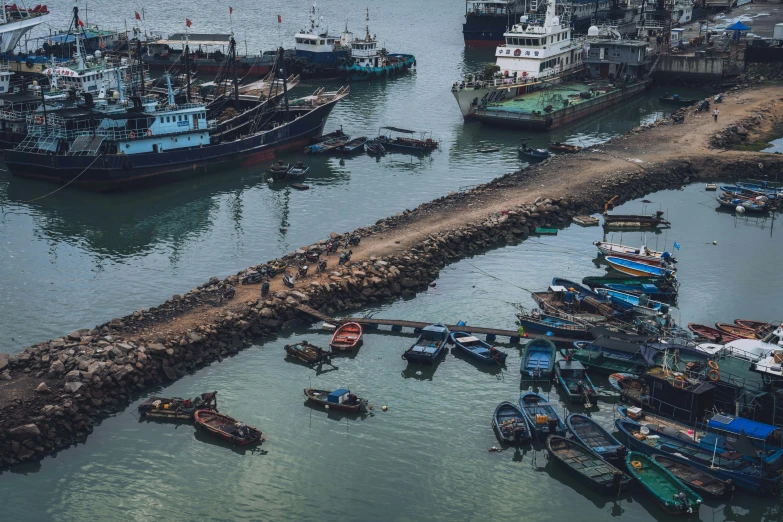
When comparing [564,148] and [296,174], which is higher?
[564,148]

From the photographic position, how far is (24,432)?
32.7m

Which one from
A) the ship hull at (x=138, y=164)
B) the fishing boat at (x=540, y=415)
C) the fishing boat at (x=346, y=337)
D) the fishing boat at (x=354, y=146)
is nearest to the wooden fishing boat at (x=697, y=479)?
the fishing boat at (x=540, y=415)

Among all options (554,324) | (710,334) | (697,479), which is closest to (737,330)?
(710,334)

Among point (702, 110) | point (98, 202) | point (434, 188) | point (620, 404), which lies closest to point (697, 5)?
point (702, 110)

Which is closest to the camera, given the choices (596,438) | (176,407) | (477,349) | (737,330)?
(596,438)

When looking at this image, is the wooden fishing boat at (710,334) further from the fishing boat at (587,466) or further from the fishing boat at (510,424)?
the fishing boat at (587,466)

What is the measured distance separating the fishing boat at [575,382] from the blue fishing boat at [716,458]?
2.73 metres

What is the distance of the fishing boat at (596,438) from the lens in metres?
32.1

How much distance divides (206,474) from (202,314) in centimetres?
1061

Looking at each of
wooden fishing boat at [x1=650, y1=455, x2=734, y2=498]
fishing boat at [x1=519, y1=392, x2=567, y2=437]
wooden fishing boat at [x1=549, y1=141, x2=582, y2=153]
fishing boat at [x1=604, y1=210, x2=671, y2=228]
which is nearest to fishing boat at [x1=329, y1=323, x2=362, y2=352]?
fishing boat at [x1=519, y1=392, x2=567, y2=437]

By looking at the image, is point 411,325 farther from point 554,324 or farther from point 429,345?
point 554,324

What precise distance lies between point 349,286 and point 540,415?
1401 cm

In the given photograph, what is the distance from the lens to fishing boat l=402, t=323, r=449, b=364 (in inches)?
1540

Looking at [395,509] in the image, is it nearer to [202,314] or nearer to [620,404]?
[620,404]
